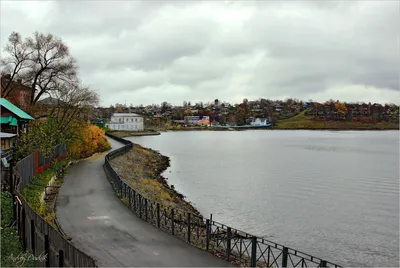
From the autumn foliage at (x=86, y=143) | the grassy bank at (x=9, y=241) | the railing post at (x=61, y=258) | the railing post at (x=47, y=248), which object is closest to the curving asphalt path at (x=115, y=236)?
the grassy bank at (x=9, y=241)

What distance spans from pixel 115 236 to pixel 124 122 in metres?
157

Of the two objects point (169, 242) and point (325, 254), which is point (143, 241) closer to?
point (169, 242)

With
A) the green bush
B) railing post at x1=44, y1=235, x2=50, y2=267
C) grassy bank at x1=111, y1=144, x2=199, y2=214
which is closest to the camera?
railing post at x1=44, y1=235, x2=50, y2=267

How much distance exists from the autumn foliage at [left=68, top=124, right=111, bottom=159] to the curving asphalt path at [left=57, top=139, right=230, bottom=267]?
23.8m

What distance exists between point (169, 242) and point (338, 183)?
34.0 m

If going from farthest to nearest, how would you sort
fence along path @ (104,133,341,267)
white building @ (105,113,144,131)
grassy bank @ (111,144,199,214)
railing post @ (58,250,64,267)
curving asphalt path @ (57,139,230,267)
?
white building @ (105,113,144,131), grassy bank @ (111,144,199,214), fence along path @ (104,133,341,267), curving asphalt path @ (57,139,230,267), railing post @ (58,250,64,267)

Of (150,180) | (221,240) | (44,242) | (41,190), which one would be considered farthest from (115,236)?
(150,180)

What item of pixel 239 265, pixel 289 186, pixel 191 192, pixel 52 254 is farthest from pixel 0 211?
pixel 289 186

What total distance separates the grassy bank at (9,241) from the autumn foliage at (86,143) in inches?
1257

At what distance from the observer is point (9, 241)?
14695 millimetres

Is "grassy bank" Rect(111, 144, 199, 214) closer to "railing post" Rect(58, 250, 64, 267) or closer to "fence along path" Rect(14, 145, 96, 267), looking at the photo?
"fence along path" Rect(14, 145, 96, 267)

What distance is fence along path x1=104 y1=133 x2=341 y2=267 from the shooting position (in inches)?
626

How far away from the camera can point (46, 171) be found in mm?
33344

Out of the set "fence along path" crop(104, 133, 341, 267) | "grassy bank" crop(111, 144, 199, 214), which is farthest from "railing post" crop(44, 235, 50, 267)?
"grassy bank" crop(111, 144, 199, 214)
